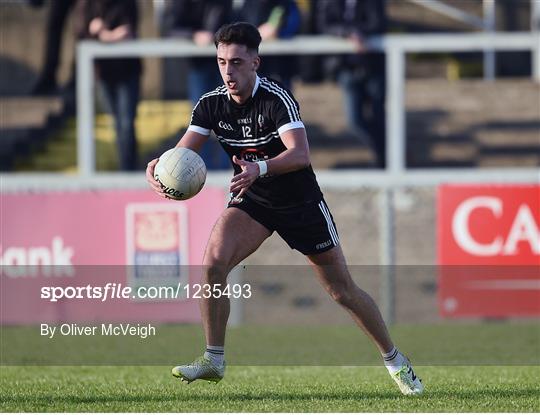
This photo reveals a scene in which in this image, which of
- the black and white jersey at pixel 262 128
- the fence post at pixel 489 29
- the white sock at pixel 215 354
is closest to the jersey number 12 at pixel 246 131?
the black and white jersey at pixel 262 128

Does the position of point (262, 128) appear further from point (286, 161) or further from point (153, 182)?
point (153, 182)

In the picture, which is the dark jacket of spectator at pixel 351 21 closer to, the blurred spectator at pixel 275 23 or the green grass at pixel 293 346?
the blurred spectator at pixel 275 23

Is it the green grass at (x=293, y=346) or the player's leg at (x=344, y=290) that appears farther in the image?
the green grass at (x=293, y=346)

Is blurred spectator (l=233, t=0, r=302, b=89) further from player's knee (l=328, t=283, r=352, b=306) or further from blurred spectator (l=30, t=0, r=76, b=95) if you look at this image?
player's knee (l=328, t=283, r=352, b=306)

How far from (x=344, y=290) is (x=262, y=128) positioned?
3.49ft

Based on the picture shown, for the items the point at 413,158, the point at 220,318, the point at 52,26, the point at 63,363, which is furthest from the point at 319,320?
the point at 220,318

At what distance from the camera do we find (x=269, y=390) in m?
8.70

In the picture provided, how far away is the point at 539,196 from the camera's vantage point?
45.6ft

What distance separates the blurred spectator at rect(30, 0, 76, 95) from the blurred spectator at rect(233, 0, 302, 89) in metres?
2.56

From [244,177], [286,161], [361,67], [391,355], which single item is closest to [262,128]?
[286,161]

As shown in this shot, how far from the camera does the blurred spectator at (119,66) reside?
575 inches

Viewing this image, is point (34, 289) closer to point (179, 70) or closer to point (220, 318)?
point (179, 70)

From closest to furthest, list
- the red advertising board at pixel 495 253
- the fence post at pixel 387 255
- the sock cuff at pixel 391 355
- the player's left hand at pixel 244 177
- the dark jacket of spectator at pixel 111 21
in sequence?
the player's left hand at pixel 244 177 → the sock cuff at pixel 391 355 → the red advertising board at pixel 495 253 → the fence post at pixel 387 255 → the dark jacket of spectator at pixel 111 21

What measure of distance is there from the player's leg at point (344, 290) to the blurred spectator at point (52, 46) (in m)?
8.49
